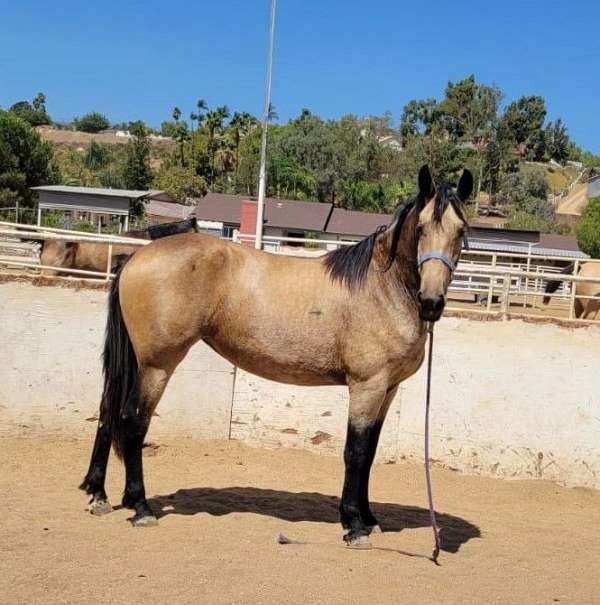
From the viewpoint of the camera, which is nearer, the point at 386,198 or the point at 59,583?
the point at 59,583

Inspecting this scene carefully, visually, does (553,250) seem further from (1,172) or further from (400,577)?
(400,577)

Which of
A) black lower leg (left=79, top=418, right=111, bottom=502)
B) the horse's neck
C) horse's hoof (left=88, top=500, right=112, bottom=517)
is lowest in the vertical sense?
horse's hoof (left=88, top=500, right=112, bottom=517)

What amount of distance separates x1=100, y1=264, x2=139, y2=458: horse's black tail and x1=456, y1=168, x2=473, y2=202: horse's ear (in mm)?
2202

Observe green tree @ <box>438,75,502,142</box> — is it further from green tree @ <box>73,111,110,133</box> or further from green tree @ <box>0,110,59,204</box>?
green tree @ <box>73,111,110,133</box>

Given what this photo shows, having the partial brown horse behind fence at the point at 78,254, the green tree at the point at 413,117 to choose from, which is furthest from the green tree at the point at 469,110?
the partial brown horse behind fence at the point at 78,254

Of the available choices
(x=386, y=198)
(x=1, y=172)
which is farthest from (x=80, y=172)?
(x=386, y=198)

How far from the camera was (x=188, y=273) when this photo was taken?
4.43 m

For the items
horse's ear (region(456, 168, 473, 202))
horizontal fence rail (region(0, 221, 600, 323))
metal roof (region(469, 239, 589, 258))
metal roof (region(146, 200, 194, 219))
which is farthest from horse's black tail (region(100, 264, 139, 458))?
metal roof (region(146, 200, 194, 219))

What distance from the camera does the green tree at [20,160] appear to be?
42625 millimetres

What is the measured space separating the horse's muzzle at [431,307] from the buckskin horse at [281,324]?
15.3 inches

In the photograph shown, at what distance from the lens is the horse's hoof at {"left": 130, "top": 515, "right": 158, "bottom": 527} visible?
4.33m

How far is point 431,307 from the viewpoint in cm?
378

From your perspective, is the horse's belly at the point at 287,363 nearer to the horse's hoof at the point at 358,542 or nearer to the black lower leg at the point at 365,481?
the black lower leg at the point at 365,481

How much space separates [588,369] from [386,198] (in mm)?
43901
